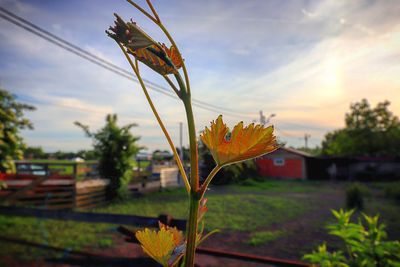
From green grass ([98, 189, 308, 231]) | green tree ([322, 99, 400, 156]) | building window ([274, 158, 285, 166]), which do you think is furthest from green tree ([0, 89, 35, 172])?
green tree ([322, 99, 400, 156])

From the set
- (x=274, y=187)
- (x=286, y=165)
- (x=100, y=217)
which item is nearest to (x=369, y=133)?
(x=286, y=165)

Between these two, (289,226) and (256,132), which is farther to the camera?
(289,226)

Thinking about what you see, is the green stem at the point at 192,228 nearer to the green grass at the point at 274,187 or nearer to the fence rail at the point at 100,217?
the fence rail at the point at 100,217

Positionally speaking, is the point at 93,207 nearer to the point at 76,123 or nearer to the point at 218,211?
the point at 76,123

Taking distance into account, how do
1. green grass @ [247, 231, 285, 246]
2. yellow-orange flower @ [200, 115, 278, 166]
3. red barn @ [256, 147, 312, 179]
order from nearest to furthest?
1. yellow-orange flower @ [200, 115, 278, 166]
2. green grass @ [247, 231, 285, 246]
3. red barn @ [256, 147, 312, 179]

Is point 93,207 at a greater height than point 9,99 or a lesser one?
lesser

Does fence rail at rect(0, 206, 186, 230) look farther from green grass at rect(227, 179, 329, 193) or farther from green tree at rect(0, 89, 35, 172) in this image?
green grass at rect(227, 179, 329, 193)

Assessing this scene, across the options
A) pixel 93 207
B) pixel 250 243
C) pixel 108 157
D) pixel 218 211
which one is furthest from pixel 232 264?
pixel 108 157
